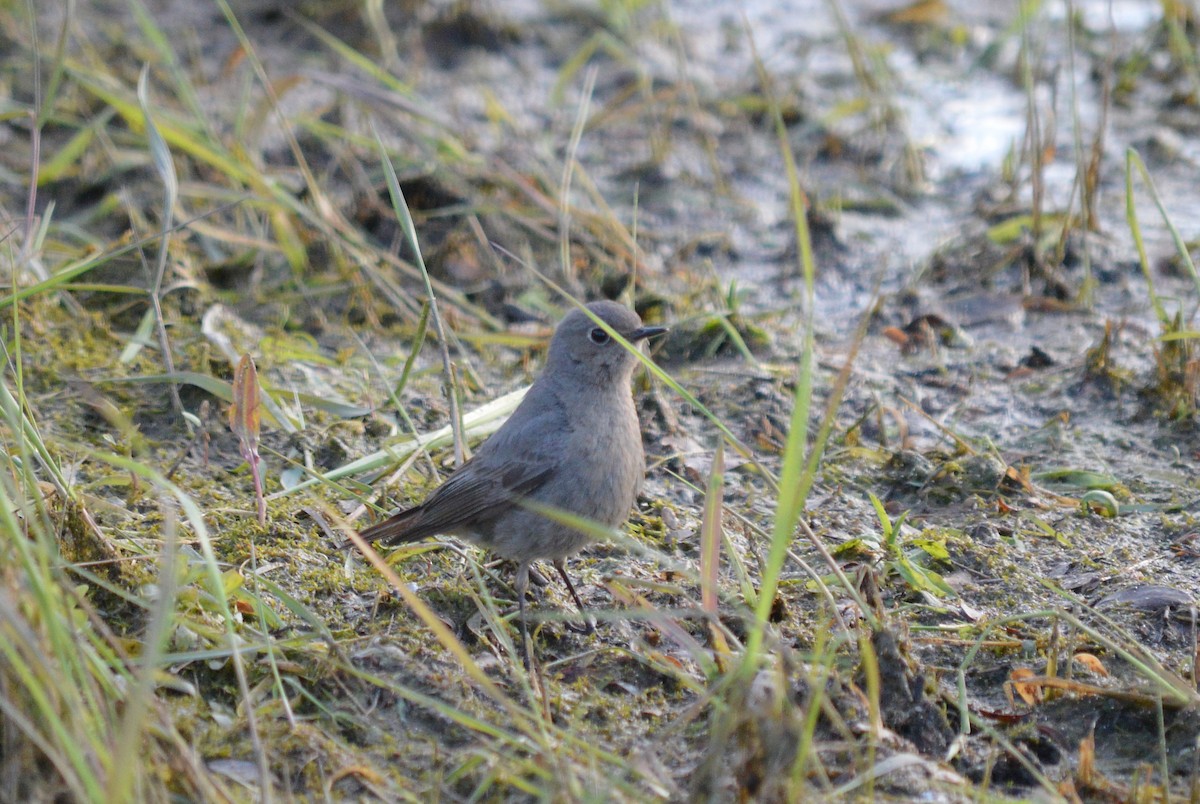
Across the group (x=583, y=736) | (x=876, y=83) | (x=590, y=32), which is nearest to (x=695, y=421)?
(x=583, y=736)

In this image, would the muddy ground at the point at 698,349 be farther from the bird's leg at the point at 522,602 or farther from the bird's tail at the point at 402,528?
the bird's tail at the point at 402,528

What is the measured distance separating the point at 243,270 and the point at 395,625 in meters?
3.11

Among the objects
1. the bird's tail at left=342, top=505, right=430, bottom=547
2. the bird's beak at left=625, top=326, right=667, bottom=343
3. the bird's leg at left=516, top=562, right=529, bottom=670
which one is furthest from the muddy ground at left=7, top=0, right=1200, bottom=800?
the bird's beak at left=625, top=326, right=667, bottom=343

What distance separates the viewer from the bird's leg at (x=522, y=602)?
13.0ft

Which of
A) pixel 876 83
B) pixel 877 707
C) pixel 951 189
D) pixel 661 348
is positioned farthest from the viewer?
pixel 876 83

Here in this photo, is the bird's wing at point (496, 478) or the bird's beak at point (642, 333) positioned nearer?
the bird's wing at point (496, 478)

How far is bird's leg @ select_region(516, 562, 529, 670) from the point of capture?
398 centimetres

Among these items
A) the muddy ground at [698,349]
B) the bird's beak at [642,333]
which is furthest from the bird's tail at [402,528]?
the bird's beak at [642,333]

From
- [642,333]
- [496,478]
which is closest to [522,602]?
[496,478]

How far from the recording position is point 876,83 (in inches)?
337

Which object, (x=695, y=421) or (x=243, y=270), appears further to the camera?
(x=243, y=270)

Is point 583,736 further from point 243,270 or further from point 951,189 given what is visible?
point 951,189

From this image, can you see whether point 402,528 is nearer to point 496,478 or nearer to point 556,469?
point 496,478

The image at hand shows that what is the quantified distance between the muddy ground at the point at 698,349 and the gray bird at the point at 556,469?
8.6 inches
